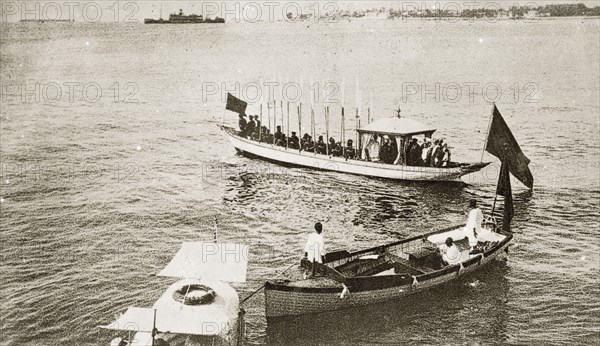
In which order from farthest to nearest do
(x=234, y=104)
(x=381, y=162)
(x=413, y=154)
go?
(x=234, y=104), (x=381, y=162), (x=413, y=154)

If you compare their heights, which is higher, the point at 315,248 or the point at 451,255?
the point at 315,248

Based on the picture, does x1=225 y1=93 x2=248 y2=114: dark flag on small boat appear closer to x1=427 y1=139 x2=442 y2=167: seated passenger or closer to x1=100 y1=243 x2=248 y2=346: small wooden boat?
x1=427 y1=139 x2=442 y2=167: seated passenger

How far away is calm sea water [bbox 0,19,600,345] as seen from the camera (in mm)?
17891

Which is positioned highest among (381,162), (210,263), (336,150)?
(336,150)

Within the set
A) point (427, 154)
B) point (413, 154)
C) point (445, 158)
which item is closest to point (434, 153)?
point (427, 154)

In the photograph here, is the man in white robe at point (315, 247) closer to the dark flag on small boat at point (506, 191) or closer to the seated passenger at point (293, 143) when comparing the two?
the dark flag on small boat at point (506, 191)

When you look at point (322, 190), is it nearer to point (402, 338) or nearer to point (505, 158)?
point (505, 158)

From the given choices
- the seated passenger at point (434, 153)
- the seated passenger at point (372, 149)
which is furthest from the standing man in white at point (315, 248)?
the seated passenger at point (372, 149)

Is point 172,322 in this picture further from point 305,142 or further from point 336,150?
point 305,142

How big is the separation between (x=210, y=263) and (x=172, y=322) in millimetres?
2081

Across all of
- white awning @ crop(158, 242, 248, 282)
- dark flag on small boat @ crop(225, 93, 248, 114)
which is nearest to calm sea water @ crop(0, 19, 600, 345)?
white awning @ crop(158, 242, 248, 282)

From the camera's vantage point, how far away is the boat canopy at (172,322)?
1212cm

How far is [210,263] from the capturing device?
14195 mm

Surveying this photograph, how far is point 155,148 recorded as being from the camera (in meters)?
44.7
